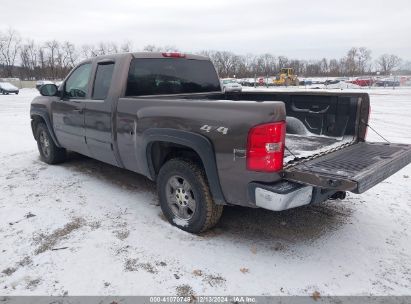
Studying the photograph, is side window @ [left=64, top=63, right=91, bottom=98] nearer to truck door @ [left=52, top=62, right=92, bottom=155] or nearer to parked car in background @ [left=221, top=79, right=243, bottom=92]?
truck door @ [left=52, top=62, right=92, bottom=155]

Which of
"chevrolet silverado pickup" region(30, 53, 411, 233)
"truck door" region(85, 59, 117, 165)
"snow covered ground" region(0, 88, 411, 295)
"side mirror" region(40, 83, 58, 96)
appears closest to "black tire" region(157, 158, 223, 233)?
"chevrolet silverado pickup" region(30, 53, 411, 233)

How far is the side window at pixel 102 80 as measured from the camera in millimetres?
4648

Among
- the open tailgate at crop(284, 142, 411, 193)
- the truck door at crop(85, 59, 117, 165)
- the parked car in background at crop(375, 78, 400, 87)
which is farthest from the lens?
the parked car in background at crop(375, 78, 400, 87)

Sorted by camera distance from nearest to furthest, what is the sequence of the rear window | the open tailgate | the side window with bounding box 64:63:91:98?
the open tailgate → the rear window → the side window with bounding box 64:63:91:98

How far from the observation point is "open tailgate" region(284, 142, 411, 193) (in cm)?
278

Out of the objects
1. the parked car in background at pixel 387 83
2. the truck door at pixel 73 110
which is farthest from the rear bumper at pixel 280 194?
the parked car in background at pixel 387 83

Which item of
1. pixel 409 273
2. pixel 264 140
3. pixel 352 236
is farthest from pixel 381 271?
pixel 264 140

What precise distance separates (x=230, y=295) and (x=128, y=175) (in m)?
3.48

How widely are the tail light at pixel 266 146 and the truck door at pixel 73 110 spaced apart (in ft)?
9.87

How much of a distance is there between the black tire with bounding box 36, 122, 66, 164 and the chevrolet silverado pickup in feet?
1.87

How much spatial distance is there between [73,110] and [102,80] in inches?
34.0

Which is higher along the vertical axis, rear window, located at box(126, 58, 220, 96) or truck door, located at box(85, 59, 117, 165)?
rear window, located at box(126, 58, 220, 96)

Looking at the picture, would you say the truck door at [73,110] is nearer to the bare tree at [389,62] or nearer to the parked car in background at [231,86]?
the parked car in background at [231,86]

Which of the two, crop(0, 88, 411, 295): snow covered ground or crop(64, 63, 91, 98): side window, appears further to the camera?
crop(64, 63, 91, 98): side window
